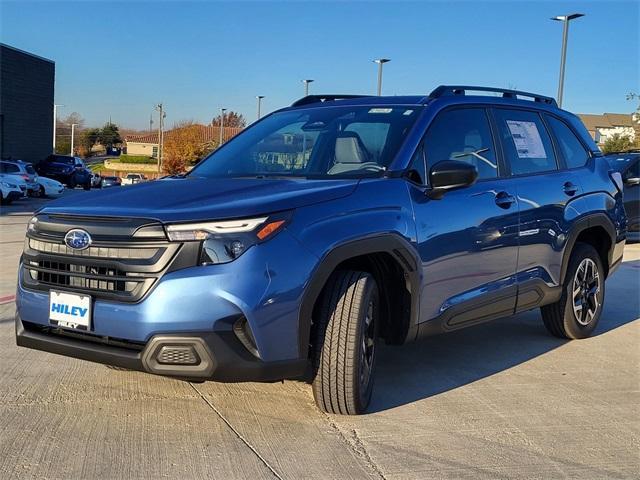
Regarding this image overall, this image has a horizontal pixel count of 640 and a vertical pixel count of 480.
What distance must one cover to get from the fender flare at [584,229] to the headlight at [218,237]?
3.10 m

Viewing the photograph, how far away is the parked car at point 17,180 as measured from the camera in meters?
22.1

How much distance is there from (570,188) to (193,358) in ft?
11.6

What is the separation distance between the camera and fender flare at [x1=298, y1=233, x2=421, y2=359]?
3268 millimetres

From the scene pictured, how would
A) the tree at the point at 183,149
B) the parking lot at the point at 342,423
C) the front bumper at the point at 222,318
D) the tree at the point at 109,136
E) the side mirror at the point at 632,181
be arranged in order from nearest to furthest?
the front bumper at the point at 222,318 → the parking lot at the point at 342,423 → the side mirror at the point at 632,181 → the tree at the point at 183,149 → the tree at the point at 109,136

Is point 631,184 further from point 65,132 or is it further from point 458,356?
point 65,132

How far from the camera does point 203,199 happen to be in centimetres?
333

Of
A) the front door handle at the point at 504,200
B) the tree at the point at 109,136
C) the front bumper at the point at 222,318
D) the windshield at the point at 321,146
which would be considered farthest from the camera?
the tree at the point at 109,136

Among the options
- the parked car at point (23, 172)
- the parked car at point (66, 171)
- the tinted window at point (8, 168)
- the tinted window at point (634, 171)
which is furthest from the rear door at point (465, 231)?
the parked car at point (66, 171)

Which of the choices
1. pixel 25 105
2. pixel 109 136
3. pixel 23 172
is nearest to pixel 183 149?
pixel 25 105

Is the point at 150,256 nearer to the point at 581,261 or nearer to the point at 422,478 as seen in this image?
the point at 422,478

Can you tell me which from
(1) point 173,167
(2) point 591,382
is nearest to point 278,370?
(2) point 591,382

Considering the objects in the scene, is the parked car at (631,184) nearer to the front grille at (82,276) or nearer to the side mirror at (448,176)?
the side mirror at (448,176)

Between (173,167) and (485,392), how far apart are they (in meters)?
60.6

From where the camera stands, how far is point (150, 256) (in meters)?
3.11
